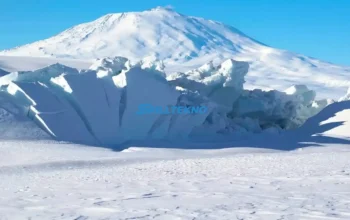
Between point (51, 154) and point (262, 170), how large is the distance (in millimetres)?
4496

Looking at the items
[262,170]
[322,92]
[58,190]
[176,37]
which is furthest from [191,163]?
[176,37]

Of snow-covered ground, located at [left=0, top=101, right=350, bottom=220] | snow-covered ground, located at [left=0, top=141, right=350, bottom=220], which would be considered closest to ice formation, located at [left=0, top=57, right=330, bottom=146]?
snow-covered ground, located at [left=0, top=101, right=350, bottom=220]

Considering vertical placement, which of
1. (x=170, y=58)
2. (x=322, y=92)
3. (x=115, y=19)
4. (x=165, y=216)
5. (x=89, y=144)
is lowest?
(x=165, y=216)

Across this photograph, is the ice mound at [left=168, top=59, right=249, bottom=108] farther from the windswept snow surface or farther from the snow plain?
the snow plain

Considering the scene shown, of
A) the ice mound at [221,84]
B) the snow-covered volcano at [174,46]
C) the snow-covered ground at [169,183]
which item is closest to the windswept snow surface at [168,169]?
the snow-covered ground at [169,183]

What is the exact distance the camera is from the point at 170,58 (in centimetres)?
7925

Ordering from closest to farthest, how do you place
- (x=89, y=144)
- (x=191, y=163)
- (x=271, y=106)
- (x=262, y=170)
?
1. (x=262, y=170)
2. (x=191, y=163)
3. (x=89, y=144)
4. (x=271, y=106)

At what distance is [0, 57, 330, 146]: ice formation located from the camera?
44.6 feet

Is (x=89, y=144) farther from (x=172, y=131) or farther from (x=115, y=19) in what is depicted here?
(x=115, y=19)

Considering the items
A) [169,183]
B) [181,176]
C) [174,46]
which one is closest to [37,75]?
[181,176]

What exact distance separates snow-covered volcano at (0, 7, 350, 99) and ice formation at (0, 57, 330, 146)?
1919 inches

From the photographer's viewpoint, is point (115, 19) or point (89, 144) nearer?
point (89, 144)

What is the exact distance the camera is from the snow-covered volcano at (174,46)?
249ft

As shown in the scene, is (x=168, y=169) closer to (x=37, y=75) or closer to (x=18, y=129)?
(x=18, y=129)
